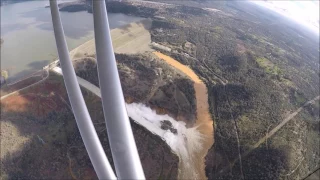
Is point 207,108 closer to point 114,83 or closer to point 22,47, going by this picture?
point 114,83

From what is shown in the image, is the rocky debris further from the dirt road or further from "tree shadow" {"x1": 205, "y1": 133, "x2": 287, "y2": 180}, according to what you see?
"tree shadow" {"x1": 205, "y1": 133, "x2": 287, "y2": 180}

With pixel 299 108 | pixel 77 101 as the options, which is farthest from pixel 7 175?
pixel 299 108

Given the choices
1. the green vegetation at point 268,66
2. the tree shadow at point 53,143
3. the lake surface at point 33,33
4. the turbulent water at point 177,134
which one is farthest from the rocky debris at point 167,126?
the lake surface at point 33,33

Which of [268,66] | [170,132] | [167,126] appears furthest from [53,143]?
[268,66]

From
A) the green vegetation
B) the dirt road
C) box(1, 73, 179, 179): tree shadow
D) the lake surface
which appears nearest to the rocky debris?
box(1, 73, 179, 179): tree shadow

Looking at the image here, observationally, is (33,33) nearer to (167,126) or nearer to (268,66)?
(167,126)
